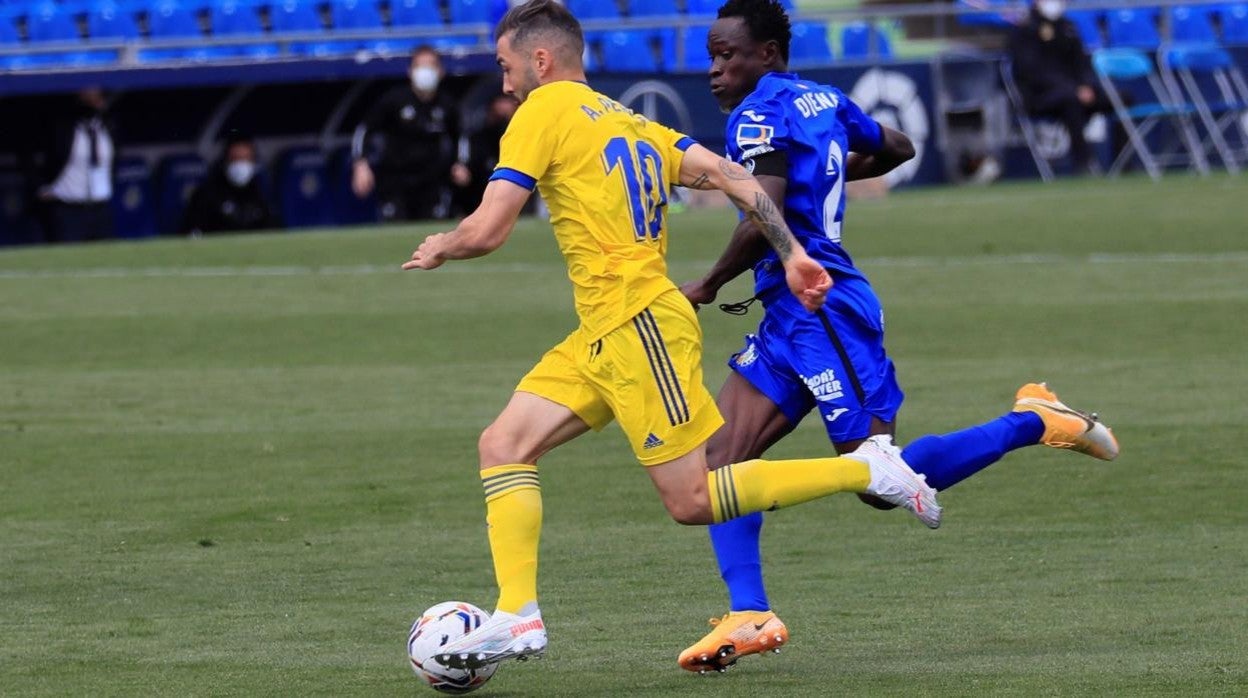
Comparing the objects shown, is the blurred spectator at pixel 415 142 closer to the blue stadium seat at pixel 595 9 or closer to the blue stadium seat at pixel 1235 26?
the blue stadium seat at pixel 595 9

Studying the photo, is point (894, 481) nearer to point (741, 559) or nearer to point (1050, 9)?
point (741, 559)

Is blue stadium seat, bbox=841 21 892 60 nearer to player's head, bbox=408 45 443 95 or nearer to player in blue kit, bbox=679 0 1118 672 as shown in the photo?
player's head, bbox=408 45 443 95

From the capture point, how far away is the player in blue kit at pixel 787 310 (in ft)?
20.7

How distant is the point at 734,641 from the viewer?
607cm

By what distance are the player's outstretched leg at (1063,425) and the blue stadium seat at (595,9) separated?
74.1 ft

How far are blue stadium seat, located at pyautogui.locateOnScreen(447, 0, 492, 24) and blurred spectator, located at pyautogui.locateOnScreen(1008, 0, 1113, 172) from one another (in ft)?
24.1

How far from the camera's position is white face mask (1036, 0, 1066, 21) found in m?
25.5

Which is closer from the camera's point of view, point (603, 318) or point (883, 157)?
point (603, 318)

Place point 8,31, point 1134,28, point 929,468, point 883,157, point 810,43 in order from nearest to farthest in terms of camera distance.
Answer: point 929,468
point 883,157
point 810,43
point 1134,28
point 8,31

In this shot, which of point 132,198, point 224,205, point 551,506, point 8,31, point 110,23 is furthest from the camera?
point 8,31

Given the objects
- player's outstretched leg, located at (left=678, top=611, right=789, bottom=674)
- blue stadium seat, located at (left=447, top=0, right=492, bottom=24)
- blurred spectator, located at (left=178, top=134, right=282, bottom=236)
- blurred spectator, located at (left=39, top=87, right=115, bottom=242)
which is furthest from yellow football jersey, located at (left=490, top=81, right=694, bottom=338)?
blue stadium seat, located at (left=447, top=0, right=492, bottom=24)

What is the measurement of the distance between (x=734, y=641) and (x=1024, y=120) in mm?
21178

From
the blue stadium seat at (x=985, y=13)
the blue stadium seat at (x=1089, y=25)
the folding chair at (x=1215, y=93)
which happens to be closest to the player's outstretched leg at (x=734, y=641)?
the blue stadium seat at (x=985, y=13)

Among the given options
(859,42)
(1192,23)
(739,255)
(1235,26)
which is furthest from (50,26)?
(739,255)
